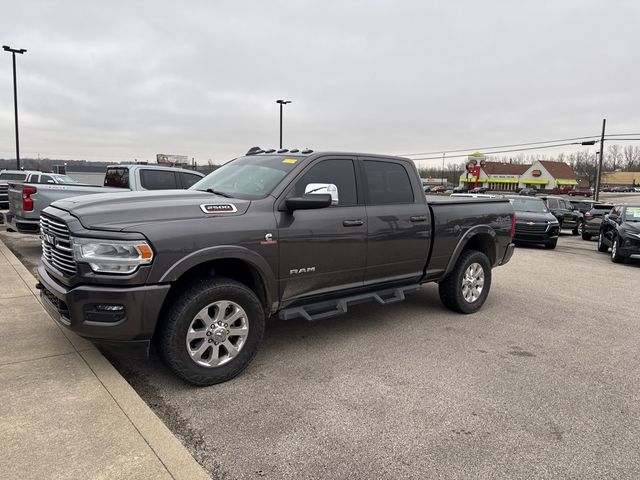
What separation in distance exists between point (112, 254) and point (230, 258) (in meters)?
0.89

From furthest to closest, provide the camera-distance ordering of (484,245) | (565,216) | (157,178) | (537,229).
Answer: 1. (565,216)
2. (537,229)
3. (157,178)
4. (484,245)

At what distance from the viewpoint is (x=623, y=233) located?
11.2 metres

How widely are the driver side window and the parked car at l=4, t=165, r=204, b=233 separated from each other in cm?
422

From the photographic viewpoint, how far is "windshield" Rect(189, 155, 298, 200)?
168 inches

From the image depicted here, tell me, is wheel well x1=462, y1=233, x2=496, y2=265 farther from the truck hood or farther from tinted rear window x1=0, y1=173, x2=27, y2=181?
tinted rear window x1=0, y1=173, x2=27, y2=181

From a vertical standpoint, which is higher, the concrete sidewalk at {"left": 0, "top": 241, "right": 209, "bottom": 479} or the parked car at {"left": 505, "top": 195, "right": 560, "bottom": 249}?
the parked car at {"left": 505, "top": 195, "right": 560, "bottom": 249}

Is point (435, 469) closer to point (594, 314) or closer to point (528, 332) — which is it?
point (528, 332)

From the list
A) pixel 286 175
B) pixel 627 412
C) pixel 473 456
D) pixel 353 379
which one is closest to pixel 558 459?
pixel 473 456

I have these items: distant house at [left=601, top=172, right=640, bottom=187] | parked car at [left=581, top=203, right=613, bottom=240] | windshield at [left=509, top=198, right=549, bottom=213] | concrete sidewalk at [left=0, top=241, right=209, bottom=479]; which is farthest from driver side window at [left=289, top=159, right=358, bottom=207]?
distant house at [left=601, top=172, right=640, bottom=187]

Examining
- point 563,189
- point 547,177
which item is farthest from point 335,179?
point 547,177

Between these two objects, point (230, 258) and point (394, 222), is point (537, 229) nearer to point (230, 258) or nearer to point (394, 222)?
point (394, 222)

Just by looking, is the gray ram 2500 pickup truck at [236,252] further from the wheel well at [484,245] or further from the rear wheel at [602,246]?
the rear wheel at [602,246]

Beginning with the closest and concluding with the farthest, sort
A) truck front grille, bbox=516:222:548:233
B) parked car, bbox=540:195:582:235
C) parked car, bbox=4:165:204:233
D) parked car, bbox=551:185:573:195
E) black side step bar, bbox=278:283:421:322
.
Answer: black side step bar, bbox=278:283:421:322, parked car, bbox=4:165:204:233, truck front grille, bbox=516:222:548:233, parked car, bbox=540:195:582:235, parked car, bbox=551:185:573:195

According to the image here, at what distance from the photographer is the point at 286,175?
429 cm
